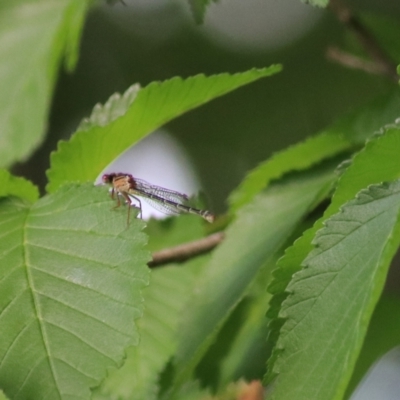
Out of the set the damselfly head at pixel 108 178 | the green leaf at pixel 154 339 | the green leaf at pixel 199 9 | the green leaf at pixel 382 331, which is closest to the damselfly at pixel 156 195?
the damselfly head at pixel 108 178

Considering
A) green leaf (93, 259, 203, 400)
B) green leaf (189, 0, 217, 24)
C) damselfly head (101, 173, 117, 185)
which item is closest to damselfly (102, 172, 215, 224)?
damselfly head (101, 173, 117, 185)

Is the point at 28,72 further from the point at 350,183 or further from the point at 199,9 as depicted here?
the point at 350,183

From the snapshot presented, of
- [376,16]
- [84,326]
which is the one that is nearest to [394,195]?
[84,326]

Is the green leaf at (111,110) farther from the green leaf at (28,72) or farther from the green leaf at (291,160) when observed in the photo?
the green leaf at (28,72)

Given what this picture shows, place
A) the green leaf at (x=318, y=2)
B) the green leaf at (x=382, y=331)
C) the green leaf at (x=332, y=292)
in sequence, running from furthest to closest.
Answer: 1. the green leaf at (x=382, y=331)
2. the green leaf at (x=318, y=2)
3. the green leaf at (x=332, y=292)

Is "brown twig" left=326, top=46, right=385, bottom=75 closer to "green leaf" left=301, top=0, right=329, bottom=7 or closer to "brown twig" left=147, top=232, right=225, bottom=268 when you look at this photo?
"brown twig" left=147, top=232, right=225, bottom=268

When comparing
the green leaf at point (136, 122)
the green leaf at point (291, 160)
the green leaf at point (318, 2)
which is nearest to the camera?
the green leaf at point (318, 2)
